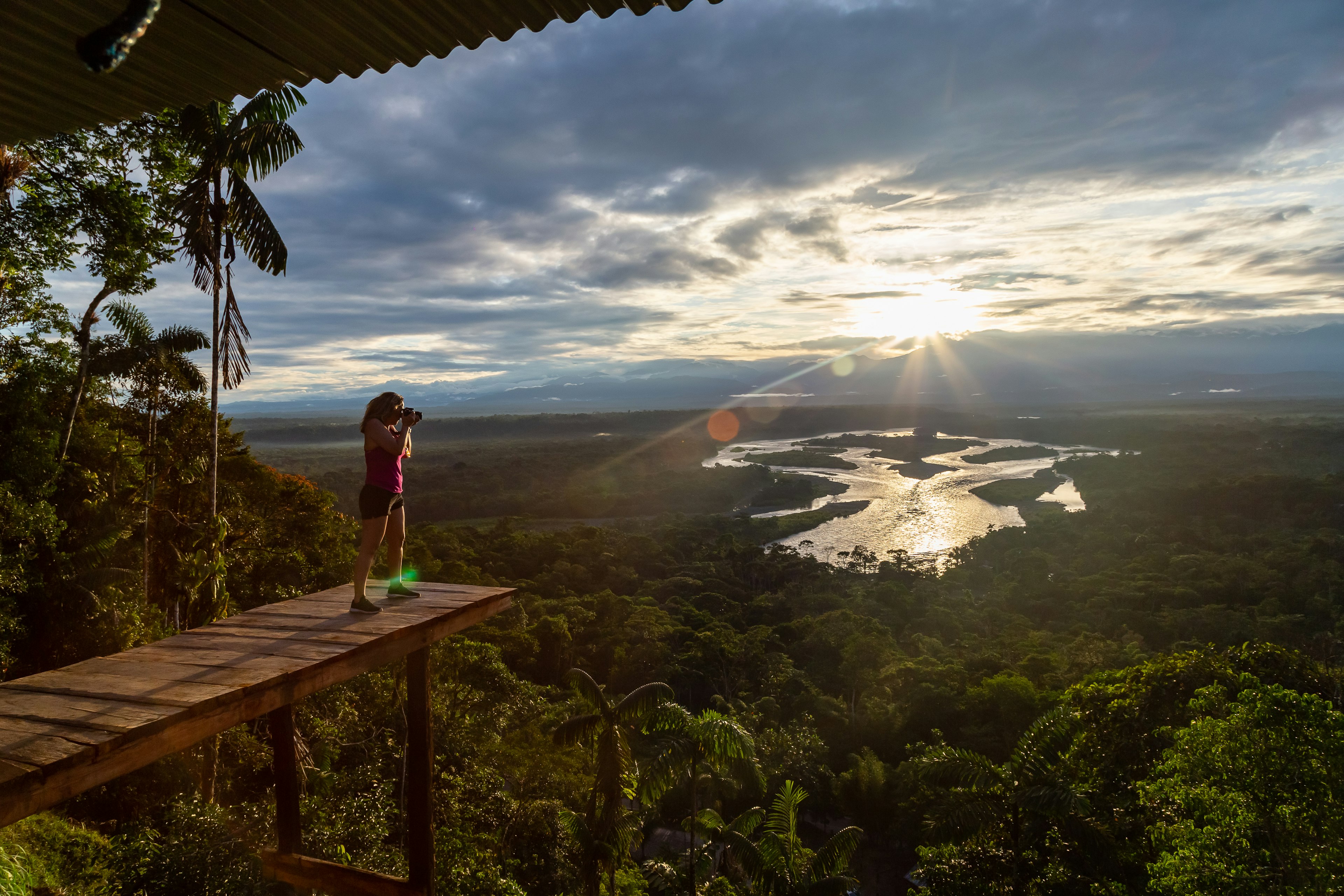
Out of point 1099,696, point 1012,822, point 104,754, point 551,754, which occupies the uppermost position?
point 104,754

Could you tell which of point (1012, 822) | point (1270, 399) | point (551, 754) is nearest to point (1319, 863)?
point (1012, 822)

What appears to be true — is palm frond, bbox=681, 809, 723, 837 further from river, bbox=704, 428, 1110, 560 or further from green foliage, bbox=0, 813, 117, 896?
river, bbox=704, 428, 1110, 560

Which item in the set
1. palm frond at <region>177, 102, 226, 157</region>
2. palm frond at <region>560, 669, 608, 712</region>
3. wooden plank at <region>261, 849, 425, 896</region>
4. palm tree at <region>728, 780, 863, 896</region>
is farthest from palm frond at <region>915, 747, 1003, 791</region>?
Result: palm frond at <region>177, 102, 226, 157</region>

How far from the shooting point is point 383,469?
4.46 m

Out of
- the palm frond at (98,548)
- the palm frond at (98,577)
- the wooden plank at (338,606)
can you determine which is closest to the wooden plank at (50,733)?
the wooden plank at (338,606)

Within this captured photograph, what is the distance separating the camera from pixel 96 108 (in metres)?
2.54

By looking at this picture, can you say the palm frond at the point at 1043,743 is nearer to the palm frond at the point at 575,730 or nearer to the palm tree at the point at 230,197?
the palm frond at the point at 575,730

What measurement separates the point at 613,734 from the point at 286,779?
4.95 metres

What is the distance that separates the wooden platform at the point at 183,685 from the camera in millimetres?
2562

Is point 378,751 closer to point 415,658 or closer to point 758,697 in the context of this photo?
point 415,658

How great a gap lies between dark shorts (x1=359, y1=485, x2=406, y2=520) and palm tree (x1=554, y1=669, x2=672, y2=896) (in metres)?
6.20

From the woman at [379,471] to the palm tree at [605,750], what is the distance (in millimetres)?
6038

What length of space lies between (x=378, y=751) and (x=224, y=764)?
293 centimetres

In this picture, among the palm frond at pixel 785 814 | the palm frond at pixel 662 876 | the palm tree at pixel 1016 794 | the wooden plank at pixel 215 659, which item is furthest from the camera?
the palm frond at pixel 662 876
